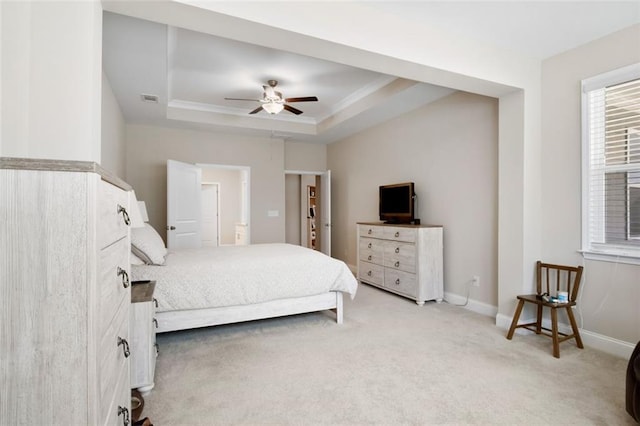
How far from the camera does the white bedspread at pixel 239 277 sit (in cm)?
277

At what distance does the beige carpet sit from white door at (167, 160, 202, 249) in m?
2.26

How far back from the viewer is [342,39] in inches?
93.1

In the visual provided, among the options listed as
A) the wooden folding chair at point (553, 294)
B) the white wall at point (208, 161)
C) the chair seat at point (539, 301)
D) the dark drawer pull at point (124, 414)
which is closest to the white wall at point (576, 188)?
the wooden folding chair at point (553, 294)

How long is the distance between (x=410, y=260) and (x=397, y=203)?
0.93m

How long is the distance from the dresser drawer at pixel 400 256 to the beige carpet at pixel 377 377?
938 mm

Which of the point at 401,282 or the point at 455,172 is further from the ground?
the point at 455,172

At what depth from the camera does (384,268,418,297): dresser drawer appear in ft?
13.6

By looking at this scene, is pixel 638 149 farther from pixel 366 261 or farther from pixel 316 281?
pixel 366 261

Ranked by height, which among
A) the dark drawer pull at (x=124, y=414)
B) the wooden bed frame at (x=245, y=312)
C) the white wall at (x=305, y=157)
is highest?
the white wall at (x=305, y=157)

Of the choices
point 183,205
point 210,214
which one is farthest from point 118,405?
point 210,214

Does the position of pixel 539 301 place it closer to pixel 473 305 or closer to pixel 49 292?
pixel 473 305

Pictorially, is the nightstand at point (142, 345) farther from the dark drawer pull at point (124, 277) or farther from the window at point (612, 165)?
the window at point (612, 165)

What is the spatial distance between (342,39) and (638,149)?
2422mm

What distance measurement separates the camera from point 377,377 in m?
2.28
